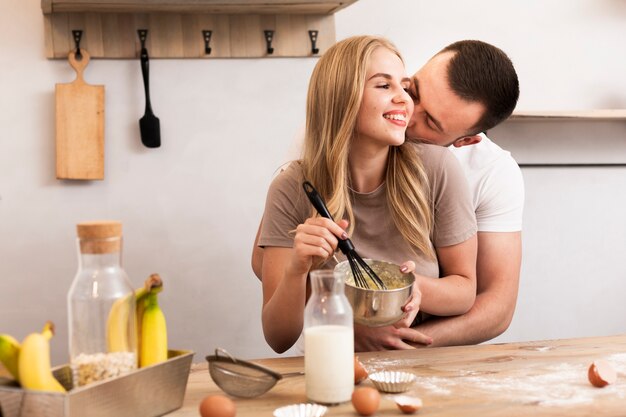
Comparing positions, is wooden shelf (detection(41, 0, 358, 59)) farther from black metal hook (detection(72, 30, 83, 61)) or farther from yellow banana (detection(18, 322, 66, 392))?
yellow banana (detection(18, 322, 66, 392))

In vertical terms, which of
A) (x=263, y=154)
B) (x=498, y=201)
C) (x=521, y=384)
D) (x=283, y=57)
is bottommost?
(x=521, y=384)

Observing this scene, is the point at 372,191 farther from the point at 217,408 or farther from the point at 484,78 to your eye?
the point at 217,408

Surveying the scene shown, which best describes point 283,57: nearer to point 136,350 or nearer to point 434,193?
point 434,193

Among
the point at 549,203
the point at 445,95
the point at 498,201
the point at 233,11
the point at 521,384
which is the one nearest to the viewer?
the point at 521,384

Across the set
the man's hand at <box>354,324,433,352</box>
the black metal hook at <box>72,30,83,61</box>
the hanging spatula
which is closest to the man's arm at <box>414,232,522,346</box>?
the man's hand at <box>354,324,433,352</box>

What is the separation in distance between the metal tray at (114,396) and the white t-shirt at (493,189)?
127 cm

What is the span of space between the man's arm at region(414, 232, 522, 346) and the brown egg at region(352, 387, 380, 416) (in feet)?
2.57

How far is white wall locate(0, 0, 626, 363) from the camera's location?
8.54ft

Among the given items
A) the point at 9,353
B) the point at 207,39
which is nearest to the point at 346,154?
the point at 9,353

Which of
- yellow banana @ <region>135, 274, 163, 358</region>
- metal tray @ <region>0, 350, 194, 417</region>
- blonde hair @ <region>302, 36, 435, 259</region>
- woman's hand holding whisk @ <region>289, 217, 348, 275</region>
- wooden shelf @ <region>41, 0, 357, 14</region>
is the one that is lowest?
metal tray @ <region>0, 350, 194, 417</region>

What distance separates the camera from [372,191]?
1.87 meters

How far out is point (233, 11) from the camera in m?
2.64

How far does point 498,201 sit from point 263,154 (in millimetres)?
946

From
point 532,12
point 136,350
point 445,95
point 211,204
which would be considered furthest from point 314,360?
point 532,12
